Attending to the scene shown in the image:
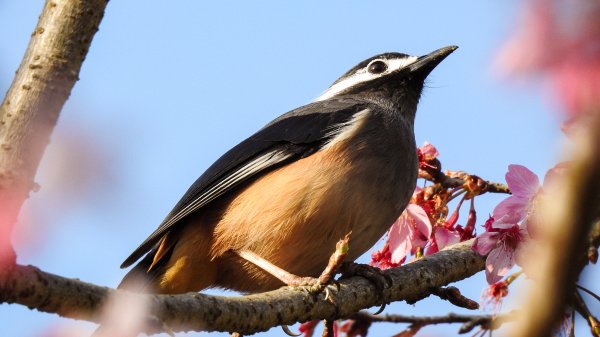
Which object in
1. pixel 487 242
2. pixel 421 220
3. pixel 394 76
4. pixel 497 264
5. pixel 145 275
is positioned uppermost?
pixel 394 76

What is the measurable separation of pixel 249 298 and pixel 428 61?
397 centimetres

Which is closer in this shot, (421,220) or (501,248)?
(501,248)

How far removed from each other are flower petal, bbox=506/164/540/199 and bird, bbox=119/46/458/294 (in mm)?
1159

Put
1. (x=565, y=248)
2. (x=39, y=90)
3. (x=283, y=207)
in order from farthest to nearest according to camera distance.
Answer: (x=283, y=207), (x=39, y=90), (x=565, y=248)

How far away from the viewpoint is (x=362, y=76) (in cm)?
742

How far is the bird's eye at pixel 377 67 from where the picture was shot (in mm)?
7352

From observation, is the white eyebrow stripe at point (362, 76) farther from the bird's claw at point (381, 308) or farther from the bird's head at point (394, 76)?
the bird's claw at point (381, 308)

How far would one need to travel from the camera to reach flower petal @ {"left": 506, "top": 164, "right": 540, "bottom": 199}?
14.4ft

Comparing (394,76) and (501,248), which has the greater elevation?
(394,76)

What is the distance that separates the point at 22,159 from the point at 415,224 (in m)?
3.43

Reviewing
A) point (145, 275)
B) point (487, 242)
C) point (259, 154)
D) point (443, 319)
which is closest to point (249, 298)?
point (443, 319)

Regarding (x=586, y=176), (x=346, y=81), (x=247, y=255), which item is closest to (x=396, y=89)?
(x=346, y=81)

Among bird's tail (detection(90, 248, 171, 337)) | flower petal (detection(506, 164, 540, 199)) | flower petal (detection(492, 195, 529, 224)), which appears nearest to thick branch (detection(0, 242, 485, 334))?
flower petal (detection(492, 195, 529, 224))

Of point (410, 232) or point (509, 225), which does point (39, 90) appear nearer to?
point (509, 225)
